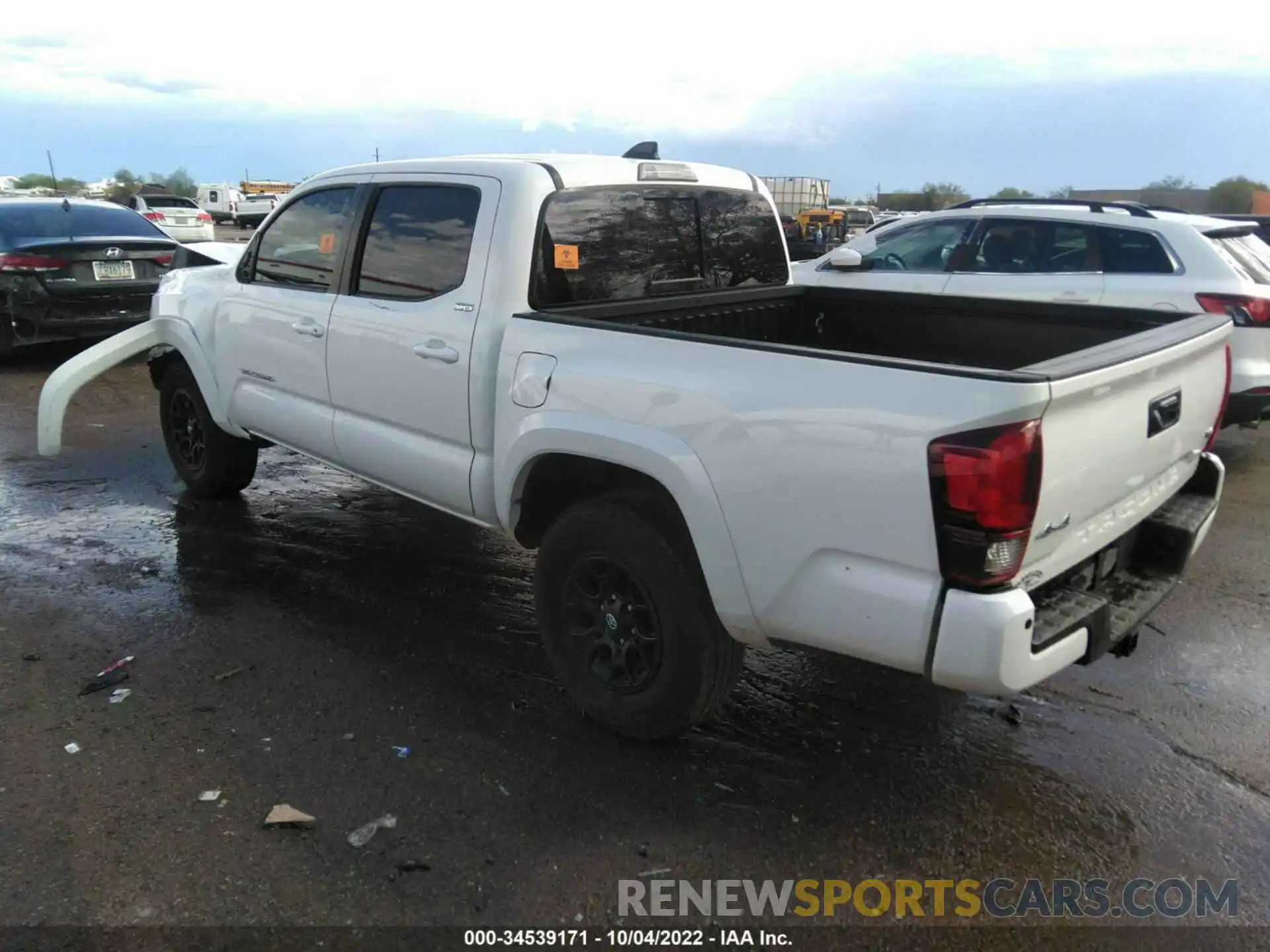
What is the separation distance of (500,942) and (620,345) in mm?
1773

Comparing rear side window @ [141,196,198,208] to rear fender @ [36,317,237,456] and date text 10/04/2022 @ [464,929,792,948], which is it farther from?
date text 10/04/2022 @ [464,929,792,948]

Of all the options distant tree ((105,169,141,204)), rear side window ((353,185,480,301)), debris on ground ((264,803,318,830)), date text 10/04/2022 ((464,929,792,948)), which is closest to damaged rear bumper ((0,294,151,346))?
rear side window ((353,185,480,301))

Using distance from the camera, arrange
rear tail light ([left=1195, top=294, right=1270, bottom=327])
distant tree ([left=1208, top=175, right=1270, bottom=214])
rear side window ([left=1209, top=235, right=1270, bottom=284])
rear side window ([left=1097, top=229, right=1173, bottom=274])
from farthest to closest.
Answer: distant tree ([left=1208, top=175, right=1270, bottom=214]), rear side window ([left=1097, top=229, right=1173, bottom=274]), rear side window ([left=1209, top=235, right=1270, bottom=284]), rear tail light ([left=1195, top=294, right=1270, bottom=327])

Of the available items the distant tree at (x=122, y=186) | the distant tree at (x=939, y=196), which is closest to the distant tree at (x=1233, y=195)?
the distant tree at (x=939, y=196)

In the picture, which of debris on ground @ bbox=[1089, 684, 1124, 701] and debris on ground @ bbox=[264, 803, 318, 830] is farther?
debris on ground @ bbox=[1089, 684, 1124, 701]

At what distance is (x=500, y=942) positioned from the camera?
→ 2.57 meters

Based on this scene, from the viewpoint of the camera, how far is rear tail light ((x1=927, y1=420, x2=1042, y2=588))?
2.37 metres

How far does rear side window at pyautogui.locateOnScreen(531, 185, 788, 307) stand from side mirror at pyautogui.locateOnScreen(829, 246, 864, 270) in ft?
4.94

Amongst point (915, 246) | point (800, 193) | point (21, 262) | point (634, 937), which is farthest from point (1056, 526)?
point (800, 193)

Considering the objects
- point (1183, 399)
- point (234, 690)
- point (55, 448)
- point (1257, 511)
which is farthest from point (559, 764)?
point (1257, 511)

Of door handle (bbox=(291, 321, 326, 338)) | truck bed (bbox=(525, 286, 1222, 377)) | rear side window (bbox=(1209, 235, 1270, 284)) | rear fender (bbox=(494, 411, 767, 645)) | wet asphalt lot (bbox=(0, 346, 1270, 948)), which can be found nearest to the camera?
wet asphalt lot (bbox=(0, 346, 1270, 948))

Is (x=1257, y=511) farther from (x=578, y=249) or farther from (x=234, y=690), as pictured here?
(x=234, y=690)

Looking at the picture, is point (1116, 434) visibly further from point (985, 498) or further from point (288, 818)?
point (288, 818)

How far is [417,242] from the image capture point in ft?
13.4
